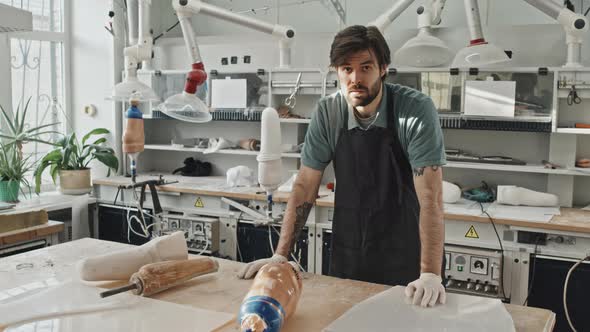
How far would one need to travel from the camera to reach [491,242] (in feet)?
9.91

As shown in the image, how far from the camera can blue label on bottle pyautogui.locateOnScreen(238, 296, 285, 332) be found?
4.05 feet

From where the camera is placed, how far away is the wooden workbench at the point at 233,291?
146cm

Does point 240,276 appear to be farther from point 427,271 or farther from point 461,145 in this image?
point 461,145

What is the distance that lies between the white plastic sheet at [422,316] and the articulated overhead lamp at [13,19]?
4.30 ft

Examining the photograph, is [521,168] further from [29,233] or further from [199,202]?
[29,233]

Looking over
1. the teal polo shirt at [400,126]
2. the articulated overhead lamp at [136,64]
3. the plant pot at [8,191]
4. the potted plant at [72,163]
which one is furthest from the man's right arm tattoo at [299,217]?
the potted plant at [72,163]

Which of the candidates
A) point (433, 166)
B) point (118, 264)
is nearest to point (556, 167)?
point (433, 166)

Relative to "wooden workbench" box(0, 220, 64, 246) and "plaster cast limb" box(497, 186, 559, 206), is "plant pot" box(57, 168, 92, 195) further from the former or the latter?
"plaster cast limb" box(497, 186, 559, 206)

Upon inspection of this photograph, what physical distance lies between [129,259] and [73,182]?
2.79m

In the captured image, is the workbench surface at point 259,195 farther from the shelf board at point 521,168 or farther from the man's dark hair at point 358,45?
the man's dark hair at point 358,45

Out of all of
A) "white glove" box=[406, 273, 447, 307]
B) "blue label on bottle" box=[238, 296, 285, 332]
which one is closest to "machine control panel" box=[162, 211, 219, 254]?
"white glove" box=[406, 273, 447, 307]

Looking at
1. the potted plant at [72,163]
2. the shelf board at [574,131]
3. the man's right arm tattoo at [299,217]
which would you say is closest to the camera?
the man's right arm tattoo at [299,217]

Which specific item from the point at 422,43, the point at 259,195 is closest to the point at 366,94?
the point at 422,43

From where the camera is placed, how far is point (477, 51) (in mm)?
2867
